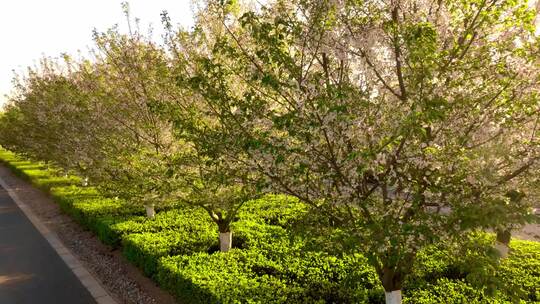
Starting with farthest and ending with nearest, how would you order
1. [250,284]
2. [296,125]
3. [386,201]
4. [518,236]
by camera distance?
[518,236]
[250,284]
[386,201]
[296,125]

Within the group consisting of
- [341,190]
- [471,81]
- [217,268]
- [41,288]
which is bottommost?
[41,288]

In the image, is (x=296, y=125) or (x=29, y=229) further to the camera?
(x=29, y=229)

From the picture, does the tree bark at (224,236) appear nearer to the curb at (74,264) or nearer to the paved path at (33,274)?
the curb at (74,264)

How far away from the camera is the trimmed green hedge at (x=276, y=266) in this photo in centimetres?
707

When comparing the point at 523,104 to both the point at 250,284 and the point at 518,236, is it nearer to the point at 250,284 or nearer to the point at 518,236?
the point at 250,284

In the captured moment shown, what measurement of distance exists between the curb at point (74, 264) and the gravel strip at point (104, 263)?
122 mm

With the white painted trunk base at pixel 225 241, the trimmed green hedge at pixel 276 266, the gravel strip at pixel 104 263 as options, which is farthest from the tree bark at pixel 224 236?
the gravel strip at pixel 104 263

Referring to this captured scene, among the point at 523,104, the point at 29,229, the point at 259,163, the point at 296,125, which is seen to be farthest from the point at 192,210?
the point at 523,104

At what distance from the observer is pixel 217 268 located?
856 cm

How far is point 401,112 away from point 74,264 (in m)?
9.12

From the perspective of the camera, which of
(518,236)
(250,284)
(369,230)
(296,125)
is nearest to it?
(296,125)

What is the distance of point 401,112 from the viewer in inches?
178

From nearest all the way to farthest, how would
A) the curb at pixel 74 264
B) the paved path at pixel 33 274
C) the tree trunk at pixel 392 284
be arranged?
the tree trunk at pixel 392 284, the paved path at pixel 33 274, the curb at pixel 74 264

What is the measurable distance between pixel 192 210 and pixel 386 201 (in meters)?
8.67
